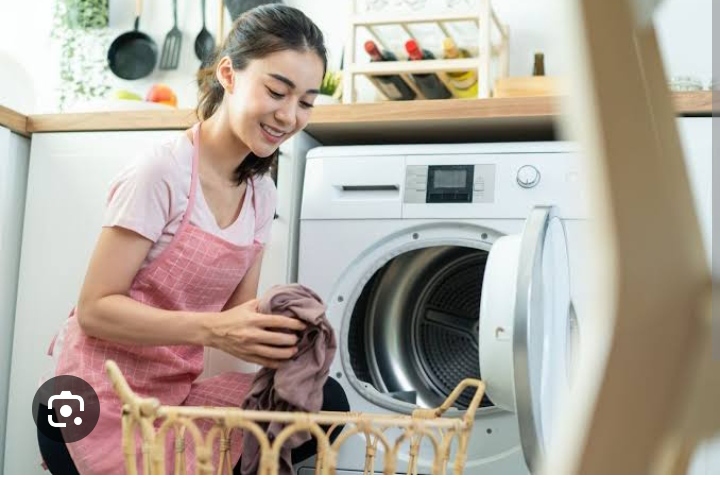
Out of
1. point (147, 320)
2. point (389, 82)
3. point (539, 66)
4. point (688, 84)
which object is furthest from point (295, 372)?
point (539, 66)

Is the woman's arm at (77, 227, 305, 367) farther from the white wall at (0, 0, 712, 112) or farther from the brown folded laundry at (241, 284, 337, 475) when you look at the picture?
the white wall at (0, 0, 712, 112)

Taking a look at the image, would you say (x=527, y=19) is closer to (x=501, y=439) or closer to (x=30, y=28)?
(x=501, y=439)

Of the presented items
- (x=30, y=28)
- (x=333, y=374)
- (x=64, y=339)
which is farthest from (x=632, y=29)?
(x=30, y=28)

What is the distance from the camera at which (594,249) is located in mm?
355

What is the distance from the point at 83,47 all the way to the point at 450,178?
1488 millimetres

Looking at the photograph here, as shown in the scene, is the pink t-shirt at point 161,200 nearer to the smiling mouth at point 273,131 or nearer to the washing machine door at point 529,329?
the smiling mouth at point 273,131

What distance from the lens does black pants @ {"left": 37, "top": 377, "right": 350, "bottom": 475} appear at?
143 centimetres

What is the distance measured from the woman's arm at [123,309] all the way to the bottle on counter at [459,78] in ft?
3.58

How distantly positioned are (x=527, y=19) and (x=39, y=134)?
4.23 feet

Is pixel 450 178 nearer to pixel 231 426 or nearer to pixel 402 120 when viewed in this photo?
pixel 402 120

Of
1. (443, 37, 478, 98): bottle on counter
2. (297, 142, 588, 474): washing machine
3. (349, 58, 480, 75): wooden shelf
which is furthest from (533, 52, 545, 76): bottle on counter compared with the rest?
(297, 142, 588, 474): washing machine

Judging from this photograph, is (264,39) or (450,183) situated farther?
(450,183)

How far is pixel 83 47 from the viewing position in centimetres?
277

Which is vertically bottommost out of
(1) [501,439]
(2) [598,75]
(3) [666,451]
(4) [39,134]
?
(1) [501,439]
